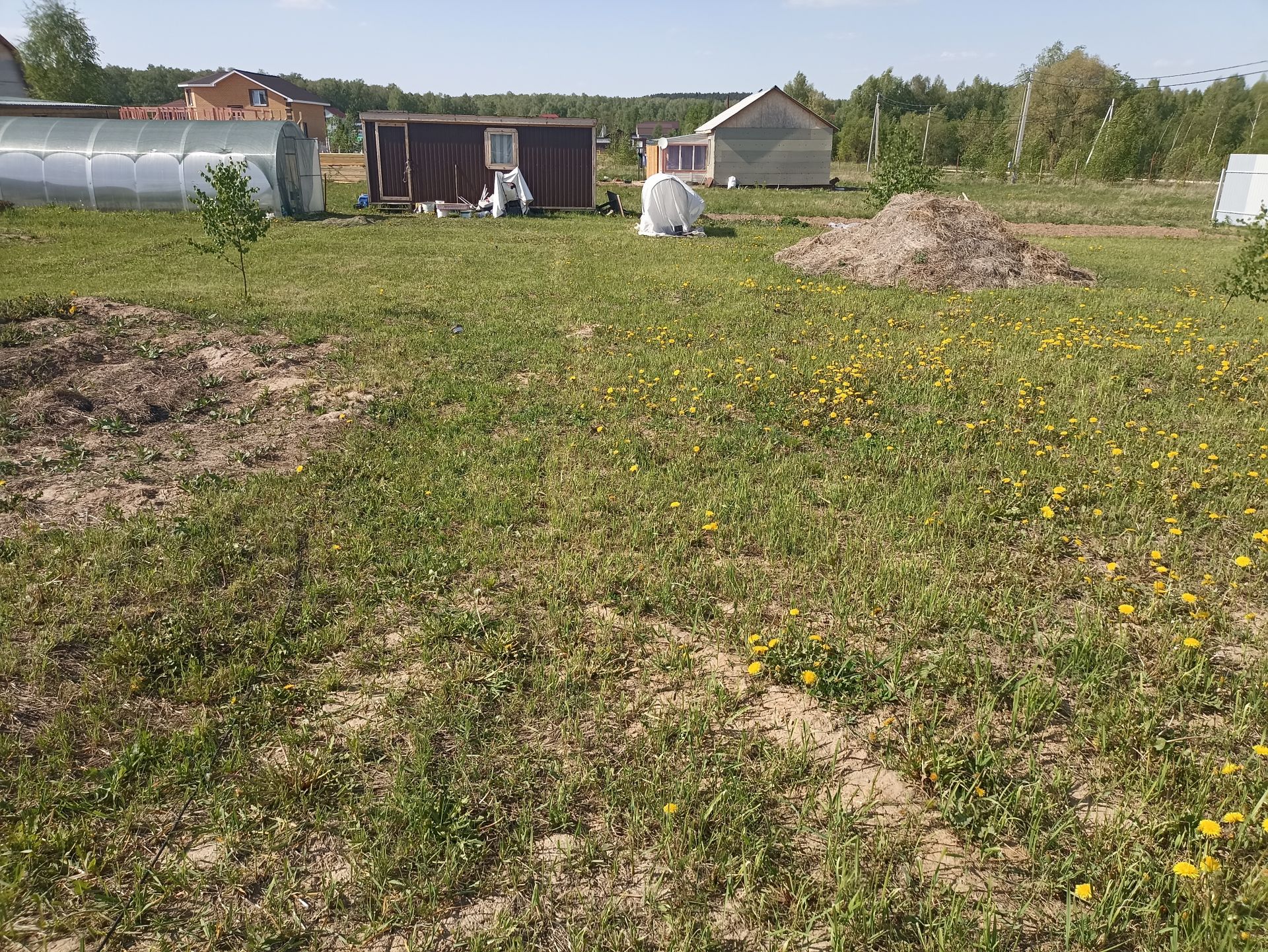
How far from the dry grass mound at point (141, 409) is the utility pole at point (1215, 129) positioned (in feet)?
216

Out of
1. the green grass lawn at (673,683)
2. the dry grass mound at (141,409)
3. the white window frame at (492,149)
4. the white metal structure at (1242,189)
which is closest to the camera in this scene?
the green grass lawn at (673,683)

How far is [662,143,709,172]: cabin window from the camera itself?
43.3 m

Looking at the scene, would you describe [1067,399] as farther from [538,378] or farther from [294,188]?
[294,188]

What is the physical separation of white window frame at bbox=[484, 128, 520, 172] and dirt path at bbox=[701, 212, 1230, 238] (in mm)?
7143

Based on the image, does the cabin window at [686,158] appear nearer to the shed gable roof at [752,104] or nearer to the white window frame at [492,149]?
the shed gable roof at [752,104]

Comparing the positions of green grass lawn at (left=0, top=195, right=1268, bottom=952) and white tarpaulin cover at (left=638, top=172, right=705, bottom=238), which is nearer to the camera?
green grass lawn at (left=0, top=195, right=1268, bottom=952)

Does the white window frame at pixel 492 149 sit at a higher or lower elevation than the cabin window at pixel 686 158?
lower

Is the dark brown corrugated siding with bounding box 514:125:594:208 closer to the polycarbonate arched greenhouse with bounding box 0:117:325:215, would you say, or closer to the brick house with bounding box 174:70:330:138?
the polycarbonate arched greenhouse with bounding box 0:117:325:215

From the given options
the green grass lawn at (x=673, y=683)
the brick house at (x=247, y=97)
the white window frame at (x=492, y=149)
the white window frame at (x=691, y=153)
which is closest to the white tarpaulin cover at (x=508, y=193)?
the white window frame at (x=492, y=149)

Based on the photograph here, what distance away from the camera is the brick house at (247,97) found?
61688 millimetres

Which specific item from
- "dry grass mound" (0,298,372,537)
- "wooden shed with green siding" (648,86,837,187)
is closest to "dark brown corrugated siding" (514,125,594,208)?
"wooden shed with green siding" (648,86,837,187)

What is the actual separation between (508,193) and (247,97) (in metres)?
49.9

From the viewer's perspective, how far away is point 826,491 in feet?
19.4

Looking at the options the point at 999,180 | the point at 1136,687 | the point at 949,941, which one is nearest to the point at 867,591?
Answer: the point at 1136,687
